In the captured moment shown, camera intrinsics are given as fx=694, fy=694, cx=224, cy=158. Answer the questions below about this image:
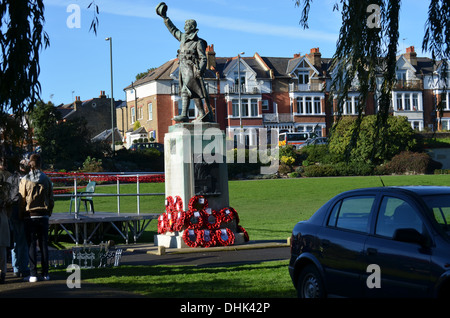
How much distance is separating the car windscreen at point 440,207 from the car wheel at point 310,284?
5.48ft

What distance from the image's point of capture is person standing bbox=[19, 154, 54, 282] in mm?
11422

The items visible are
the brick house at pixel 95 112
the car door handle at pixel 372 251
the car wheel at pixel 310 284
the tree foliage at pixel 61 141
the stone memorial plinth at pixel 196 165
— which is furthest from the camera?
the brick house at pixel 95 112

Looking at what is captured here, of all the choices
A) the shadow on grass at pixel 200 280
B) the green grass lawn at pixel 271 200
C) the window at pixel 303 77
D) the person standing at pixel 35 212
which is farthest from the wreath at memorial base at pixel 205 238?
the window at pixel 303 77

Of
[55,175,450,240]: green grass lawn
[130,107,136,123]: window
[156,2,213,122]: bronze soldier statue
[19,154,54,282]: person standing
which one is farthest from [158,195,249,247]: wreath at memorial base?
[130,107,136,123]: window

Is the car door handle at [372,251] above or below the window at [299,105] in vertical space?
below

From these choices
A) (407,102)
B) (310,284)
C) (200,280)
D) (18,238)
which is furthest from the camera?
(407,102)

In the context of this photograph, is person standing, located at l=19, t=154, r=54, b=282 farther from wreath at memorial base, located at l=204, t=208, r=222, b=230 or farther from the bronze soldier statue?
the bronze soldier statue

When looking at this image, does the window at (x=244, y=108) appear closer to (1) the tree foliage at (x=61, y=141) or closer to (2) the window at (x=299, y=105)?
(2) the window at (x=299, y=105)

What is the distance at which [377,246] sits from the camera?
7.30 metres

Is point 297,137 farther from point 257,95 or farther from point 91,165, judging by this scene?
point 91,165

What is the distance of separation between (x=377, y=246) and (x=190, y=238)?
975 centimetres

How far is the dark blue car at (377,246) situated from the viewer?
6.62 m

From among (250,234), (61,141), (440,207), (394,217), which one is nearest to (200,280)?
(394,217)

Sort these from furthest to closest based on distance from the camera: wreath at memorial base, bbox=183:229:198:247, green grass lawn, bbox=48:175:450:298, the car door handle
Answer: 1. wreath at memorial base, bbox=183:229:198:247
2. green grass lawn, bbox=48:175:450:298
3. the car door handle
